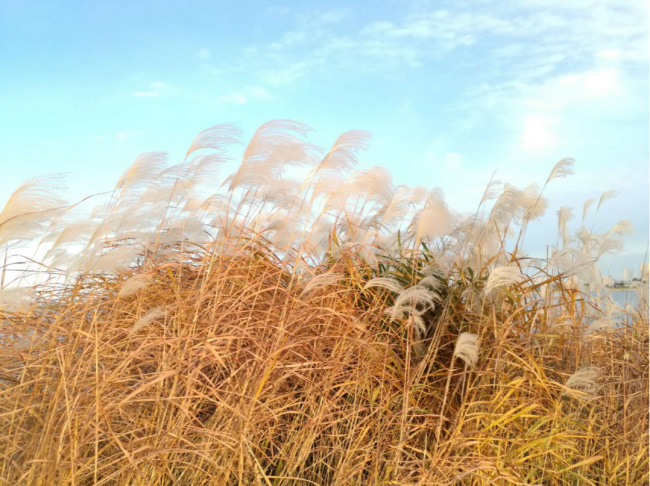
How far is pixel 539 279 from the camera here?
3633mm

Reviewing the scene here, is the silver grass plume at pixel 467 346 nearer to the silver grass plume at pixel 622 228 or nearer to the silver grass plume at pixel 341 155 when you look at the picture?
the silver grass plume at pixel 341 155

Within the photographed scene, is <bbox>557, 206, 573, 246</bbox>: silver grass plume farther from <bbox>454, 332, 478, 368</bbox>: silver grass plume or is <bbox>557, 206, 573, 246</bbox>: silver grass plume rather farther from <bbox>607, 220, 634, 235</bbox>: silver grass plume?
<bbox>454, 332, 478, 368</bbox>: silver grass plume

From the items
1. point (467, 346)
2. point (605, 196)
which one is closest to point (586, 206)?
point (605, 196)

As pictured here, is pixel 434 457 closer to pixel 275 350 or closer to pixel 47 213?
pixel 275 350

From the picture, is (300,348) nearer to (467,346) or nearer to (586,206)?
(467,346)

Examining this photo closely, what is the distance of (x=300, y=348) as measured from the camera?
3129 mm

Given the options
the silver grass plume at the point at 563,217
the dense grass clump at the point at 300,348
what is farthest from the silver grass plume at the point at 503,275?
the silver grass plume at the point at 563,217

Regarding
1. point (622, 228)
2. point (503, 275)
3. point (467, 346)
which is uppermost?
point (503, 275)

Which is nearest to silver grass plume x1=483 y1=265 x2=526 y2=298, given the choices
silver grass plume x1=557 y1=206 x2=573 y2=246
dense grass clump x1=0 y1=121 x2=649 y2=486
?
dense grass clump x1=0 y1=121 x2=649 y2=486

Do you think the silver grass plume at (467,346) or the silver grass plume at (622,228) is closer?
the silver grass plume at (467,346)

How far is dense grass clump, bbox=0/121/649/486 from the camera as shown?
2662 millimetres

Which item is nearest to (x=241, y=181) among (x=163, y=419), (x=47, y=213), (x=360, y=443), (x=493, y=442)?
(x=47, y=213)

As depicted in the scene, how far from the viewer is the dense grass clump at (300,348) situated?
2.66 m

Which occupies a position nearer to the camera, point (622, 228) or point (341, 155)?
point (341, 155)
